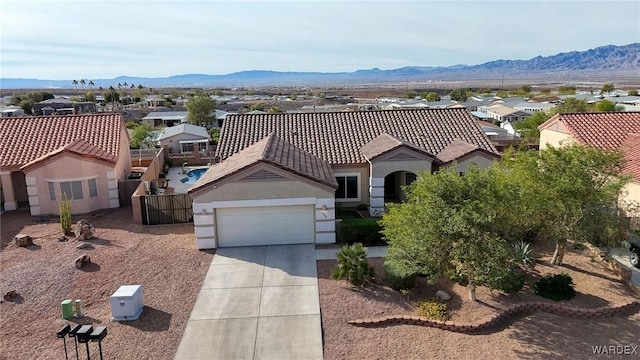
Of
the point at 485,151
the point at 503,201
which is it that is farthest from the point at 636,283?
the point at 485,151

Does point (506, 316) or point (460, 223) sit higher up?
point (460, 223)

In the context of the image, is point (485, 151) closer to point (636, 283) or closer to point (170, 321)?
point (636, 283)

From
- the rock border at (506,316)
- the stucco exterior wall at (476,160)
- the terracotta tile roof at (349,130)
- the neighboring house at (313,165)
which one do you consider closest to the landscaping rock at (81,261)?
the neighboring house at (313,165)

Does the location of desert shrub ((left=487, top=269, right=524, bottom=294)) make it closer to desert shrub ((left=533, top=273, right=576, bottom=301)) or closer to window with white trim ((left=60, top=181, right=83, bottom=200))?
desert shrub ((left=533, top=273, right=576, bottom=301))

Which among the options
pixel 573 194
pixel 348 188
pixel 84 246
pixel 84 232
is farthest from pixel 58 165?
pixel 573 194

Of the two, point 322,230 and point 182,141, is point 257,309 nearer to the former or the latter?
point 322,230
